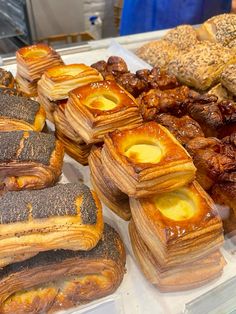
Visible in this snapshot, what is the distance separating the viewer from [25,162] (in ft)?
4.35

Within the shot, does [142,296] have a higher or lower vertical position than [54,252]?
lower

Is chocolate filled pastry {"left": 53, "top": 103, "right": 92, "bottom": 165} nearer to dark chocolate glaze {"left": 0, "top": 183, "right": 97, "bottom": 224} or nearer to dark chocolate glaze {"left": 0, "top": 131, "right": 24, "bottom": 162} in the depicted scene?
dark chocolate glaze {"left": 0, "top": 131, "right": 24, "bottom": 162}

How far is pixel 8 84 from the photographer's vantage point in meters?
1.87

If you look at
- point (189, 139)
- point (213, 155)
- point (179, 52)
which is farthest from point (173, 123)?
point (179, 52)

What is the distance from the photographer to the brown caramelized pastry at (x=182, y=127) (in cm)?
149

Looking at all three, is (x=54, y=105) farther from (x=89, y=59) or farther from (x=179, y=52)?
(x=179, y=52)

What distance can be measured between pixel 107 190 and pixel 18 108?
0.53 m

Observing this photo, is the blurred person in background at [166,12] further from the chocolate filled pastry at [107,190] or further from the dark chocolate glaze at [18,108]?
the chocolate filled pastry at [107,190]

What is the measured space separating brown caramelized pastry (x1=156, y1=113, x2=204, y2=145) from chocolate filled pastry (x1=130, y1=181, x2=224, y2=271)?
33 centimetres

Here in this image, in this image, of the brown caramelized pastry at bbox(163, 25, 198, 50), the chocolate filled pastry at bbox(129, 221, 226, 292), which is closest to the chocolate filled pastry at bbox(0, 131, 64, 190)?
the chocolate filled pastry at bbox(129, 221, 226, 292)

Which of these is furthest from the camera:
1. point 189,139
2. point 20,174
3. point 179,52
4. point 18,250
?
point 179,52

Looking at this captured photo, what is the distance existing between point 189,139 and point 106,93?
405 mm

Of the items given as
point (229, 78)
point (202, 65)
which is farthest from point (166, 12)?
point (229, 78)

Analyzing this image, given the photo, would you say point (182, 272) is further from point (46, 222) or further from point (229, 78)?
point (229, 78)
